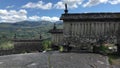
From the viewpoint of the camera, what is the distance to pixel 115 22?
18766mm

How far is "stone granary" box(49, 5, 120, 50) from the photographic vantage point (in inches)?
739

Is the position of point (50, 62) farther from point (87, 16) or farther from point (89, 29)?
point (87, 16)

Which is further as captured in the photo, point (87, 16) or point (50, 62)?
point (87, 16)

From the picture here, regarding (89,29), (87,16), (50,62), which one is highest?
(87,16)

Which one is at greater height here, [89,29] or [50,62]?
[89,29]

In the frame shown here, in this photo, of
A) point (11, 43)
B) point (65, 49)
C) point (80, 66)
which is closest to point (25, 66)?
point (80, 66)

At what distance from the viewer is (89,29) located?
1917cm

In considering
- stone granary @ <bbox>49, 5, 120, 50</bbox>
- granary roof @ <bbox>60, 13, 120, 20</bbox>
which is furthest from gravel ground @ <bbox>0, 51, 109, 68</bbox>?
granary roof @ <bbox>60, 13, 120, 20</bbox>

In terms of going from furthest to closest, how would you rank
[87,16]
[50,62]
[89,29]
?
[87,16]
[89,29]
[50,62]

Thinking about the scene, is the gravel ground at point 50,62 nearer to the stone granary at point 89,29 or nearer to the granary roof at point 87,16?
the stone granary at point 89,29

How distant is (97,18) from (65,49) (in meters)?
3.16

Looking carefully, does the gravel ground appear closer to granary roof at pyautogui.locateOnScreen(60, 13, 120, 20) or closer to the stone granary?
the stone granary

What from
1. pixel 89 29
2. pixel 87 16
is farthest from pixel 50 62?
pixel 87 16

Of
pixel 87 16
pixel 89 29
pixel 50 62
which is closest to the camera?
pixel 50 62
